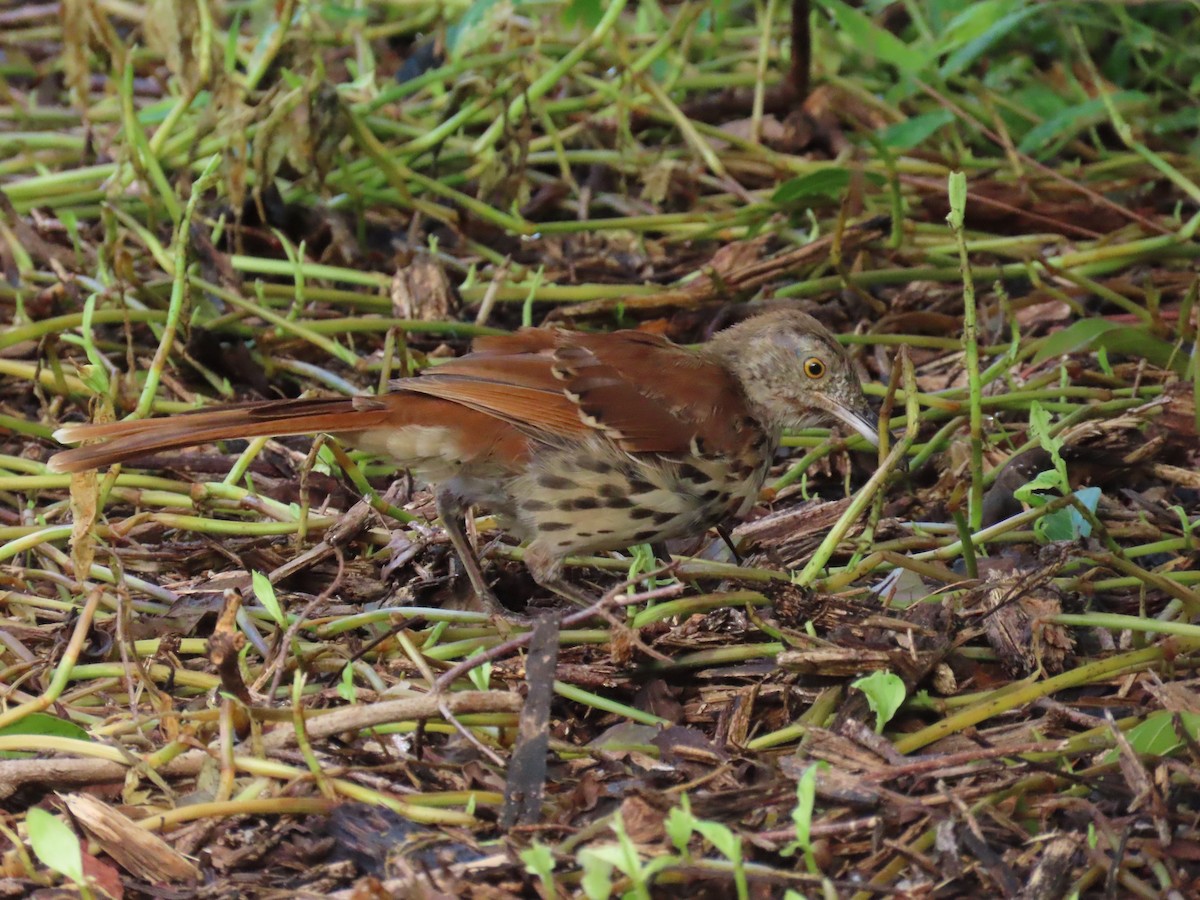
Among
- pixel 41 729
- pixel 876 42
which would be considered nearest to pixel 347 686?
pixel 41 729

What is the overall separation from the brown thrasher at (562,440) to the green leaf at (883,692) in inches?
34.7

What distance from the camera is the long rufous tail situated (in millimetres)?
3246

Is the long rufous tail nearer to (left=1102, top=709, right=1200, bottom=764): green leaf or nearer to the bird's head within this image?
the bird's head

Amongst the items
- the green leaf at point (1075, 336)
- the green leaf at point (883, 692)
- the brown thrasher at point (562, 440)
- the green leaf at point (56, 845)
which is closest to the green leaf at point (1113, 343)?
the green leaf at point (1075, 336)

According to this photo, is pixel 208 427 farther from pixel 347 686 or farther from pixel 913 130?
pixel 913 130

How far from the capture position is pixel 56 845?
228 centimetres

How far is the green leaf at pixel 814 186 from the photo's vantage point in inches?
186

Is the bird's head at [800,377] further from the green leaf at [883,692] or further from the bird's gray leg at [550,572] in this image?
the green leaf at [883,692]

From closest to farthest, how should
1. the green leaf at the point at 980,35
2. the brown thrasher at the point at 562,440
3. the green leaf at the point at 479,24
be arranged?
the brown thrasher at the point at 562,440 → the green leaf at the point at 980,35 → the green leaf at the point at 479,24

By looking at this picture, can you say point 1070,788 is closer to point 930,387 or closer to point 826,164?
point 930,387

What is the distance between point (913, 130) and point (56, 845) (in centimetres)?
361

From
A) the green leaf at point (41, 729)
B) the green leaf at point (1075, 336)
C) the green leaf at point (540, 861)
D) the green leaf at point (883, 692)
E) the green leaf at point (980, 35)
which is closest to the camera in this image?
the green leaf at point (540, 861)

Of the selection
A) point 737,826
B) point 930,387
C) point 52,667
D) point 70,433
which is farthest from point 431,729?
point 930,387

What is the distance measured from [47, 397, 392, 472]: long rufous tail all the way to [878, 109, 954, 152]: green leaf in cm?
221
